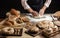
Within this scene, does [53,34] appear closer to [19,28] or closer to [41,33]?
[41,33]

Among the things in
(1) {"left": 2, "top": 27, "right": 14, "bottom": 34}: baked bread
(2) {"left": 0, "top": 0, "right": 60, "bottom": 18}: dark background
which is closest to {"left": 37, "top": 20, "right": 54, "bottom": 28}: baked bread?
(1) {"left": 2, "top": 27, "right": 14, "bottom": 34}: baked bread

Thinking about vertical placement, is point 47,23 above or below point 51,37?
above

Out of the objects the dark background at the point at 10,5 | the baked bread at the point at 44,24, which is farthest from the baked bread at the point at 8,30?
the dark background at the point at 10,5

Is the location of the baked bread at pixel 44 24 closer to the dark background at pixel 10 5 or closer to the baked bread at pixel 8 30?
the baked bread at pixel 8 30

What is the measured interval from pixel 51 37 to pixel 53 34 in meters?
0.03

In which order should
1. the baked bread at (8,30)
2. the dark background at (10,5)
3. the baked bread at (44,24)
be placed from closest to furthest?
the baked bread at (8,30)
the baked bread at (44,24)
the dark background at (10,5)

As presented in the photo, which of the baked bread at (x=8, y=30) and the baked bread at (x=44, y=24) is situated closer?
the baked bread at (x=8, y=30)

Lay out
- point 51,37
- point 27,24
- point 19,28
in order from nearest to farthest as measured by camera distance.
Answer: point 51,37, point 19,28, point 27,24

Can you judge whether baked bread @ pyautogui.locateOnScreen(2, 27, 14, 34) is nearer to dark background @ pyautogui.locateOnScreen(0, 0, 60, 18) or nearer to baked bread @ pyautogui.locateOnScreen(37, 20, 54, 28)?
baked bread @ pyautogui.locateOnScreen(37, 20, 54, 28)

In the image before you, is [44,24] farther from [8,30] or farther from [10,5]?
[10,5]

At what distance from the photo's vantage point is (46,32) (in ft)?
4.34

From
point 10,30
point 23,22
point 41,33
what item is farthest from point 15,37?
point 23,22

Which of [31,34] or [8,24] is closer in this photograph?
[31,34]

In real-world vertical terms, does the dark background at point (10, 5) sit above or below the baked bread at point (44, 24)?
above
